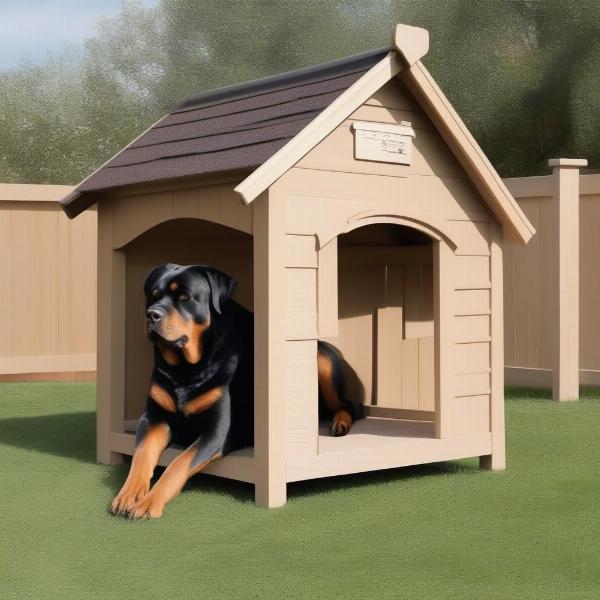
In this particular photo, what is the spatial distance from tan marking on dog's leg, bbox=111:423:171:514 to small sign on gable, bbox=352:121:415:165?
175 centimetres

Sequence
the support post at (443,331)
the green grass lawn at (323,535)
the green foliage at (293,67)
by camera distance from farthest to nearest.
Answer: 1. the green foliage at (293,67)
2. the support post at (443,331)
3. the green grass lawn at (323,535)

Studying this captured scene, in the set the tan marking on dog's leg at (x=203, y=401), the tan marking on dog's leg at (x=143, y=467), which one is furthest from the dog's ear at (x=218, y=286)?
the tan marking on dog's leg at (x=143, y=467)

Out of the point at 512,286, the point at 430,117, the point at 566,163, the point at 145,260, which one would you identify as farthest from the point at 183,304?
the point at 512,286

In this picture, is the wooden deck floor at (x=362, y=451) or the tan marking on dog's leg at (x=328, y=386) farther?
the tan marking on dog's leg at (x=328, y=386)

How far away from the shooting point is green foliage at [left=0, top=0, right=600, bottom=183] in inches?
997

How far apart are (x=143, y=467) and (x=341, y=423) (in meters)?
1.39

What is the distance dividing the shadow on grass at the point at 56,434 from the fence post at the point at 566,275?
13.3 ft

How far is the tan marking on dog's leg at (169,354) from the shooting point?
19.4 ft

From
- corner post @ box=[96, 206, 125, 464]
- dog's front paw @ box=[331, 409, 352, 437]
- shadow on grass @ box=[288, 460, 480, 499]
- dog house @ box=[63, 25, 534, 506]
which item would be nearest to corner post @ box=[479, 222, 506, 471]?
dog house @ box=[63, 25, 534, 506]

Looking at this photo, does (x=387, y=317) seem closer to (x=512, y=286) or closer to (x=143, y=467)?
(x=143, y=467)

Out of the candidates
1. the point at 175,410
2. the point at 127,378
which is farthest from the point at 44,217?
the point at 175,410

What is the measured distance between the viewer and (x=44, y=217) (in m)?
11.6

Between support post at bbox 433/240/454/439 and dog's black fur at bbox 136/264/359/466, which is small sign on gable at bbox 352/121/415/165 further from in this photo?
dog's black fur at bbox 136/264/359/466

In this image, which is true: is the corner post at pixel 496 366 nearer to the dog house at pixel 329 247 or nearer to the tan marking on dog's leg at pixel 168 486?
the dog house at pixel 329 247
